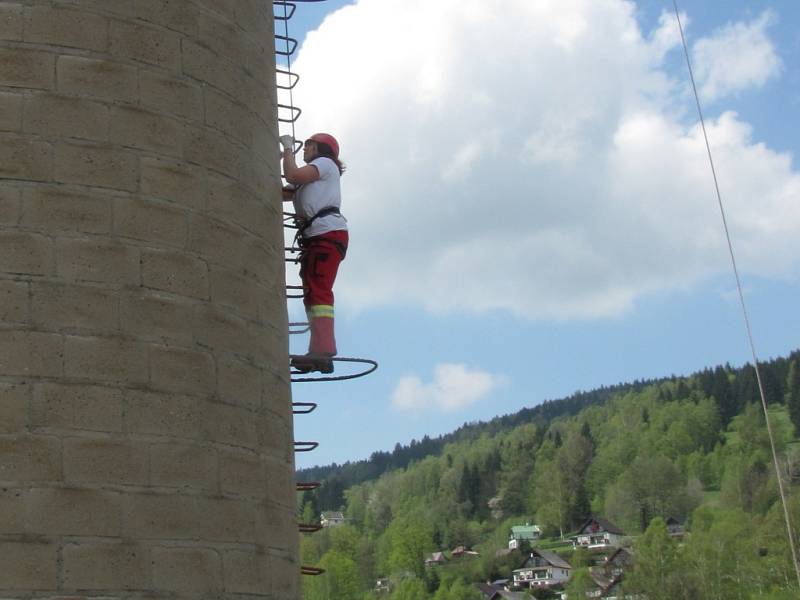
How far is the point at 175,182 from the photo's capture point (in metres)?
6.96

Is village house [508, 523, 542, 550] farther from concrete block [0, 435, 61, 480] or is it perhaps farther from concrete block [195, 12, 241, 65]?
concrete block [0, 435, 61, 480]

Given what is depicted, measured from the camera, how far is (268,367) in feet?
24.2

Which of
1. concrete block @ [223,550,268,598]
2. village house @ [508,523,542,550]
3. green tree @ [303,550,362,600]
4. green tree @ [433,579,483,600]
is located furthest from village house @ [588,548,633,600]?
concrete block @ [223,550,268,598]

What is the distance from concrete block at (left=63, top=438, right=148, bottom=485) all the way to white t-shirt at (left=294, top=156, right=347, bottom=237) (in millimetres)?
3236

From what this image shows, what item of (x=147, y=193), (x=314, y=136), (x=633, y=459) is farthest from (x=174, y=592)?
(x=633, y=459)

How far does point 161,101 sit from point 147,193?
1.87 ft

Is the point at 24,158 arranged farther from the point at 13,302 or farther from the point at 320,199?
the point at 320,199

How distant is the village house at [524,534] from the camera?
177250 millimetres

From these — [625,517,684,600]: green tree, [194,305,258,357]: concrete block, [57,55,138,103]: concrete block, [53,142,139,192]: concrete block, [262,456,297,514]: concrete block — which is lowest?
[262,456,297,514]: concrete block

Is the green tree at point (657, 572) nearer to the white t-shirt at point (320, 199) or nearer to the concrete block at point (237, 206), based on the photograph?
the white t-shirt at point (320, 199)

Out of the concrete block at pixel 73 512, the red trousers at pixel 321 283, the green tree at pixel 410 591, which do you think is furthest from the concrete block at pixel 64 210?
the green tree at pixel 410 591

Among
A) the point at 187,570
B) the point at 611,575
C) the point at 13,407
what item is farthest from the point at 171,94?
the point at 611,575

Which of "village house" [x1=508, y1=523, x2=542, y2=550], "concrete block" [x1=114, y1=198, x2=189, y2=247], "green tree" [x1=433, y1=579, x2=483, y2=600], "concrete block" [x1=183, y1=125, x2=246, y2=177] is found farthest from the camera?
"village house" [x1=508, y1=523, x2=542, y2=550]

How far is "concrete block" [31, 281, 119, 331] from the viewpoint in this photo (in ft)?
20.6
